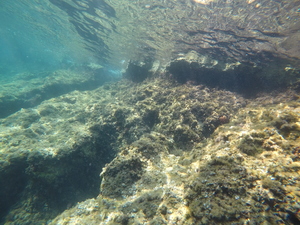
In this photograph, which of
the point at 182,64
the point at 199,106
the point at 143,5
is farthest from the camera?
the point at 143,5

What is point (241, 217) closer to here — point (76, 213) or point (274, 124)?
point (274, 124)

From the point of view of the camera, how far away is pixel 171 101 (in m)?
7.90

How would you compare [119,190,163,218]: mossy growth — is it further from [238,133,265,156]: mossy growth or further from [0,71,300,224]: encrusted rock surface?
[238,133,265,156]: mossy growth

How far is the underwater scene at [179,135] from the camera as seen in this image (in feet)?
9.04

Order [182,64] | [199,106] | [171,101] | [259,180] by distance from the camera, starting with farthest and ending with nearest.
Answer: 1. [182,64]
2. [171,101]
3. [199,106]
4. [259,180]

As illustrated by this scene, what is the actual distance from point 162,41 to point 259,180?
13974 millimetres

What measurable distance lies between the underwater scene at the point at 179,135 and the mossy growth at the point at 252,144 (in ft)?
0.11

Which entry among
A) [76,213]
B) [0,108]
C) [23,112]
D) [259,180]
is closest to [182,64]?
[259,180]

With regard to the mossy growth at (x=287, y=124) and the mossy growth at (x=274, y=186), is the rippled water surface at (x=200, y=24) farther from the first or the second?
the mossy growth at (x=274, y=186)

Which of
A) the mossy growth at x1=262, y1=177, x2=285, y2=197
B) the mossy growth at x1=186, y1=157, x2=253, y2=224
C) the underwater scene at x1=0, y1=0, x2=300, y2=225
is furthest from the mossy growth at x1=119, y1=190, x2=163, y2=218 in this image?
the mossy growth at x1=262, y1=177, x2=285, y2=197

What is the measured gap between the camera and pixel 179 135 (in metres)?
5.93

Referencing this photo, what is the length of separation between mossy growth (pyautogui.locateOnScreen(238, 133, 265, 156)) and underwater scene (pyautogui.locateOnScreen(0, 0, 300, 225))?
0.03 meters

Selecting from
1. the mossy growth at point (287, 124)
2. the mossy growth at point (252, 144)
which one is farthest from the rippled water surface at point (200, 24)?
the mossy growth at point (252, 144)

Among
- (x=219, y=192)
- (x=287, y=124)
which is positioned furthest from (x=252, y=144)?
(x=219, y=192)
